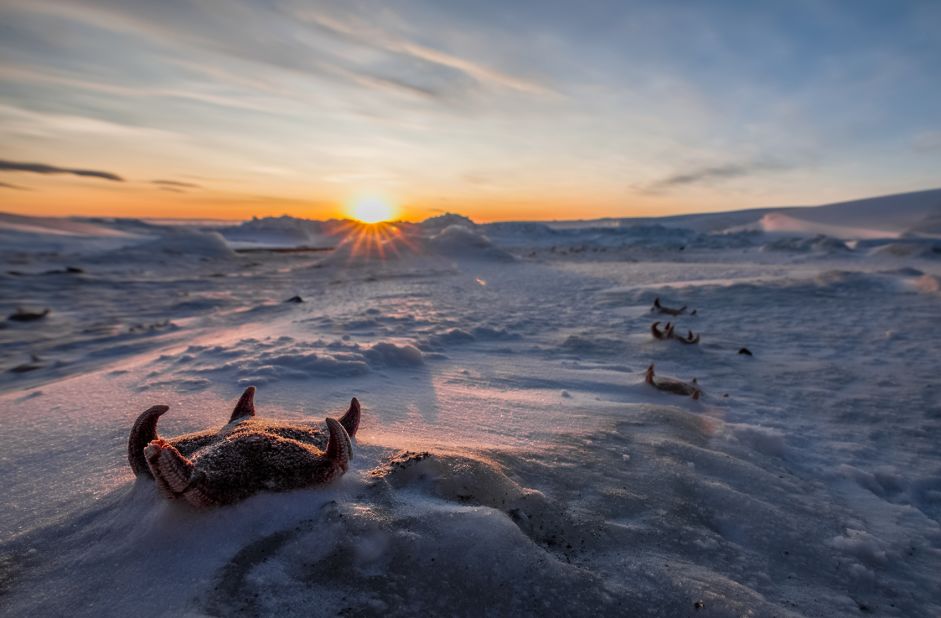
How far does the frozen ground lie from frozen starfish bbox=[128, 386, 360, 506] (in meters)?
0.07

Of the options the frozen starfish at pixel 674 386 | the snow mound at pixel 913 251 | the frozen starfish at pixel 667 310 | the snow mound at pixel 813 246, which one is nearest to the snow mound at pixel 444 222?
the snow mound at pixel 813 246

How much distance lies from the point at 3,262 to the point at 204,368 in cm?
1617

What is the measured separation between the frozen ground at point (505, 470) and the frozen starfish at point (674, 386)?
0.08 metres

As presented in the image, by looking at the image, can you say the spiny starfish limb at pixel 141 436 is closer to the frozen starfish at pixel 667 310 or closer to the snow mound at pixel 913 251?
the frozen starfish at pixel 667 310

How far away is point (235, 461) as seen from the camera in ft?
5.68

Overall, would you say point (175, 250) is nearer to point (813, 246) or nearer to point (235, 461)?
→ point (235, 461)

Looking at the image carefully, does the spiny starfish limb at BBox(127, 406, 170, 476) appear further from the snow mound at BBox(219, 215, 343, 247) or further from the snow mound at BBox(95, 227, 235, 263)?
the snow mound at BBox(219, 215, 343, 247)

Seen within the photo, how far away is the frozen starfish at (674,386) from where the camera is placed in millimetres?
3798

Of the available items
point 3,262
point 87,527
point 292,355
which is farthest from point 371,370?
point 3,262

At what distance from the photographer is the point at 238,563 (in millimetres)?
1523

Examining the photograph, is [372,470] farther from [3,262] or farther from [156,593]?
[3,262]

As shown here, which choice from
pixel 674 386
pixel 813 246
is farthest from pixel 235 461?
pixel 813 246

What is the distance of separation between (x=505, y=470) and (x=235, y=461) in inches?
45.5

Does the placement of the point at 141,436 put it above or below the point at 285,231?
below
